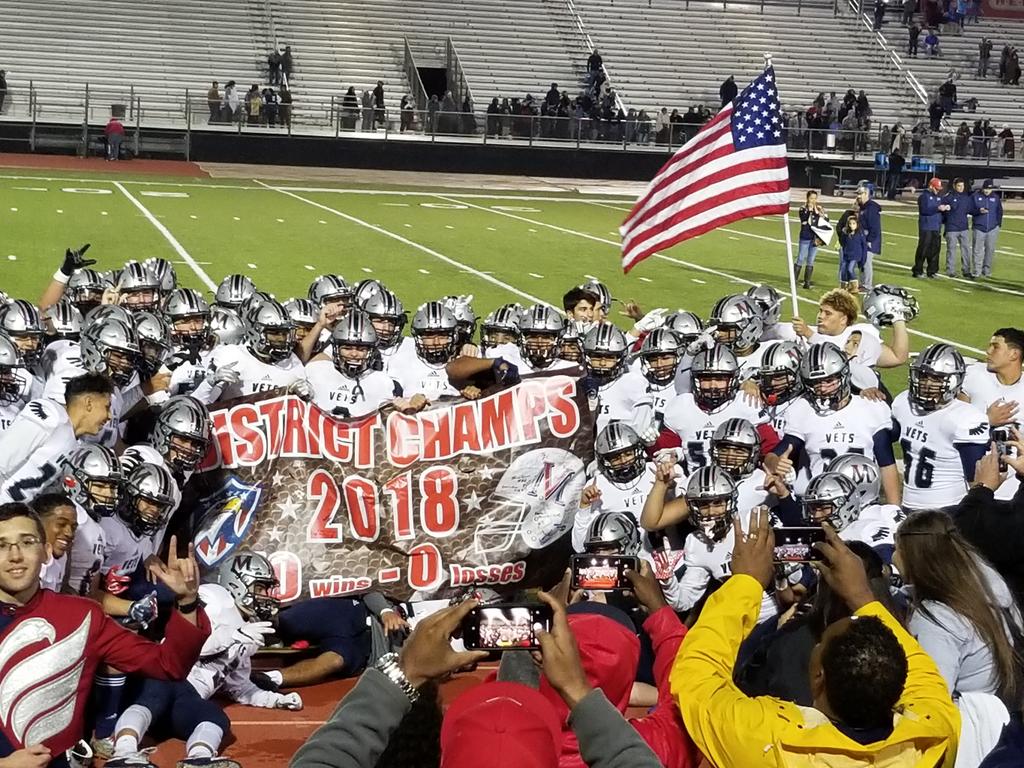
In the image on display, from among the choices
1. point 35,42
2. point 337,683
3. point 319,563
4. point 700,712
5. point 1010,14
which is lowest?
point 337,683

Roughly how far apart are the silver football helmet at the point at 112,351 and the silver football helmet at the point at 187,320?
3.48 ft

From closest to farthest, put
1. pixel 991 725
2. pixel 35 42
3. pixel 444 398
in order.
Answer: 1. pixel 991 725
2. pixel 444 398
3. pixel 35 42

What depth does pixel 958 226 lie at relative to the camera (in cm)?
2383

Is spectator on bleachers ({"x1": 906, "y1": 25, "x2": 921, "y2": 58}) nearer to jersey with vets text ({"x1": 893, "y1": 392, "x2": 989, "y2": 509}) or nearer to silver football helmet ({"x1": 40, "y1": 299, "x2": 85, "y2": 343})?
jersey with vets text ({"x1": 893, "y1": 392, "x2": 989, "y2": 509})

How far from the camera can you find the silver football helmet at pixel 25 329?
860cm

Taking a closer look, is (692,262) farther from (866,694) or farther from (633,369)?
(866,694)

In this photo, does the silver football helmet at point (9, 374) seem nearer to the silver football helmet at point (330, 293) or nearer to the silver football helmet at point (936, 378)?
the silver football helmet at point (330, 293)

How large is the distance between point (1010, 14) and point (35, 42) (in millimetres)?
35949

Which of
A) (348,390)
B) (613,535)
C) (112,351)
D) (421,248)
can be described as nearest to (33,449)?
(112,351)

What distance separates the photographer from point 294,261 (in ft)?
71.1

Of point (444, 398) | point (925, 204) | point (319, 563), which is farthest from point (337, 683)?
point (925, 204)

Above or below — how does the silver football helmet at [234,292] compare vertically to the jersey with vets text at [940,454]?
above

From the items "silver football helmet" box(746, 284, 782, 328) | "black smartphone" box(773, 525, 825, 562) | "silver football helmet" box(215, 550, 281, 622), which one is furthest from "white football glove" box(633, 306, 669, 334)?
"black smartphone" box(773, 525, 825, 562)

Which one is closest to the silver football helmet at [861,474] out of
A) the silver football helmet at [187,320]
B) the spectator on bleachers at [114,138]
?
the silver football helmet at [187,320]
